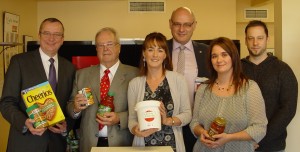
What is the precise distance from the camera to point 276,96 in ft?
6.33

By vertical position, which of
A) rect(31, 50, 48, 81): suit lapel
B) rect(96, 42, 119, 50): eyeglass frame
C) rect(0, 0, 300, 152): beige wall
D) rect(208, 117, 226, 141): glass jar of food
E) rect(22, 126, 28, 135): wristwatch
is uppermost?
rect(0, 0, 300, 152): beige wall

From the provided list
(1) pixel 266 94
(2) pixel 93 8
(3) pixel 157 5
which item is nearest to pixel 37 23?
(2) pixel 93 8

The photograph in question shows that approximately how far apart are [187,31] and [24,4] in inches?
135

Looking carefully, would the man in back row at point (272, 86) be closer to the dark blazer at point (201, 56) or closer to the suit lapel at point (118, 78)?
the dark blazer at point (201, 56)

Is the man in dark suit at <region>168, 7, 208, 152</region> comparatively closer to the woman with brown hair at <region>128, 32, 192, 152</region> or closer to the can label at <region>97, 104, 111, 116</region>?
the woman with brown hair at <region>128, 32, 192, 152</region>

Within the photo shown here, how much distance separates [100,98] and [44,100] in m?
0.33

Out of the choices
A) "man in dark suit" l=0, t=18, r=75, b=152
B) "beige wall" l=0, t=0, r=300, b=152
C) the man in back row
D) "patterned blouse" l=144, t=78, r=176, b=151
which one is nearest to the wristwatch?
"man in dark suit" l=0, t=18, r=75, b=152

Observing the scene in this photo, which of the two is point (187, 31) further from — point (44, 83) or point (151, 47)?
point (44, 83)

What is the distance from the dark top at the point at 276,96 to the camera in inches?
74.0

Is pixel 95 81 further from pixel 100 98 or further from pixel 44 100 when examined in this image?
pixel 44 100

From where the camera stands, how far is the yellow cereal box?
180cm

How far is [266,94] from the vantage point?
1935mm

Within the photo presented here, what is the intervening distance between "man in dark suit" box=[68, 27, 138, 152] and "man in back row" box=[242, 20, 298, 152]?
0.73m

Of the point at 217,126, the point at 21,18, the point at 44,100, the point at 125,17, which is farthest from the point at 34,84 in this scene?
the point at 125,17
